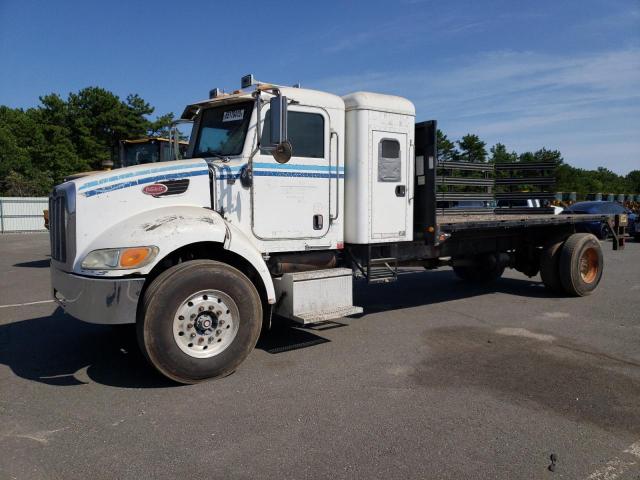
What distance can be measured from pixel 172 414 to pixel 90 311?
1213 millimetres

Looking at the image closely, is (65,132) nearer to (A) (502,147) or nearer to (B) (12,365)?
(A) (502,147)

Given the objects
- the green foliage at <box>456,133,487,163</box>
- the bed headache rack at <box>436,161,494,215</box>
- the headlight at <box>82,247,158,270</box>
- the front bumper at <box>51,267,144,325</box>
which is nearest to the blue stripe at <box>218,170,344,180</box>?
the headlight at <box>82,247,158,270</box>

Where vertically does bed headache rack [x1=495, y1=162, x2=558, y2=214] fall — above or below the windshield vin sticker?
below

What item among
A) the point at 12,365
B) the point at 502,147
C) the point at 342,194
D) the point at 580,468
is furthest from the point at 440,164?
the point at 502,147

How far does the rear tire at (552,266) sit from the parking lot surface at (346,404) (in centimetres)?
161

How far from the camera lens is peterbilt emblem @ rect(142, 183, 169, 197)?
5035 millimetres

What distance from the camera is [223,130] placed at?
5.88 metres

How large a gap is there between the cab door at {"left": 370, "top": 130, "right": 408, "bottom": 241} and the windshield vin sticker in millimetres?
1635

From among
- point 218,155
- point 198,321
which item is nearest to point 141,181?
point 218,155

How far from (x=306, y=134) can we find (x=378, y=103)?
3.54 feet

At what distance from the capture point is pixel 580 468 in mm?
3328

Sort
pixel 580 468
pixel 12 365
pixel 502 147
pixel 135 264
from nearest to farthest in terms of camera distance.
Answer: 1. pixel 580 468
2. pixel 135 264
3. pixel 12 365
4. pixel 502 147

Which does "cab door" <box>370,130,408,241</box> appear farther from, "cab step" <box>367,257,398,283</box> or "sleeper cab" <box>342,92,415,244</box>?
"cab step" <box>367,257,398,283</box>

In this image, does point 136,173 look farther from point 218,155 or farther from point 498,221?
point 498,221
